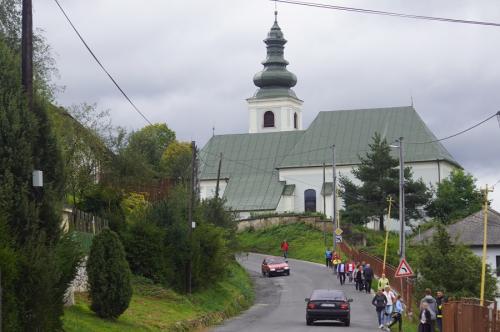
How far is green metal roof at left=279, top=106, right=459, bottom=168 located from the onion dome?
14.4m

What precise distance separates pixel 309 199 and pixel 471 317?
285ft

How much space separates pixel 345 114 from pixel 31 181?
309 feet

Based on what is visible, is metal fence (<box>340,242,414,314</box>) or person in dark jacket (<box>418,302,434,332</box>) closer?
person in dark jacket (<box>418,302,434,332</box>)

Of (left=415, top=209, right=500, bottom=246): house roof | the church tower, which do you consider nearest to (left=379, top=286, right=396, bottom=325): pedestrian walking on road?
(left=415, top=209, right=500, bottom=246): house roof

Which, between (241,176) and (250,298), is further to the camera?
(241,176)

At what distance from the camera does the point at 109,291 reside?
2762 centimetres

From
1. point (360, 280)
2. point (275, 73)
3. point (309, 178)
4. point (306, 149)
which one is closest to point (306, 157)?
point (306, 149)

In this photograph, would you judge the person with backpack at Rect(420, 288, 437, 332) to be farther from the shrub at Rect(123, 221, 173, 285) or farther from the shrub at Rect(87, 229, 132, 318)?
the shrub at Rect(123, 221, 173, 285)

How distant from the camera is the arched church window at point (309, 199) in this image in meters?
110

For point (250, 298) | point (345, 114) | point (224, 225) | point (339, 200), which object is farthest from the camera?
point (345, 114)

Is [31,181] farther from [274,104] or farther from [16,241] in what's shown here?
[274,104]

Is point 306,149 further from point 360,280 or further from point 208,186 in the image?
point 360,280

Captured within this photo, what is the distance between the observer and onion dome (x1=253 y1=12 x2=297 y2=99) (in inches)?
4983

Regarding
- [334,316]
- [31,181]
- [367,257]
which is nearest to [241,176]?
[367,257]
